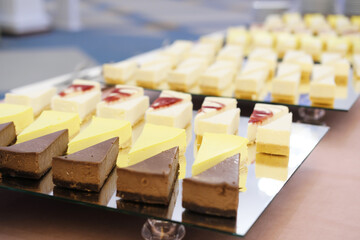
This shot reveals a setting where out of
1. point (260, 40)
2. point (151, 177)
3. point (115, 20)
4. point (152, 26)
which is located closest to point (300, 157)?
point (151, 177)

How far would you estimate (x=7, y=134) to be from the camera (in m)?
1.39

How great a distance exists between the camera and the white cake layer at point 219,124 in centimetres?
150

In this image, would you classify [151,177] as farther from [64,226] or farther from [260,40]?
[260,40]

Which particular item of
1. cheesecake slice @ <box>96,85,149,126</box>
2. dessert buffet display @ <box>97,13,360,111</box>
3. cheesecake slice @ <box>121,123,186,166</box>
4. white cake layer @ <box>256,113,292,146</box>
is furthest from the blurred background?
white cake layer @ <box>256,113,292,146</box>

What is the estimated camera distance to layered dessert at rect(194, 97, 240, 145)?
151cm

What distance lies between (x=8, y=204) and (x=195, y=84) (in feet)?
3.62

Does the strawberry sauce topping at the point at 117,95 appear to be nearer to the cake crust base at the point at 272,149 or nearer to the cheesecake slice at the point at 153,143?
the cheesecake slice at the point at 153,143

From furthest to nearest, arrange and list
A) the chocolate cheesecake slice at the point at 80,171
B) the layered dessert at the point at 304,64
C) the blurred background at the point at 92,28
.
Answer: the blurred background at the point at 92,28 → the layered dessert at the point at 304,64 → the chocolate cheesecake slice at the point at 80,171

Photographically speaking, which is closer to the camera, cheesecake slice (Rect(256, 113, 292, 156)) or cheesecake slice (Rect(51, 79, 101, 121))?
cheesecake slice (Rect(256, 113, 292, 156))

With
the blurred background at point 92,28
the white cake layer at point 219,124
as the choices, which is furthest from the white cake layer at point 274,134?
the blurred background at point 92,28

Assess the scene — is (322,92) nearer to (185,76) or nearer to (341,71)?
(341,71)

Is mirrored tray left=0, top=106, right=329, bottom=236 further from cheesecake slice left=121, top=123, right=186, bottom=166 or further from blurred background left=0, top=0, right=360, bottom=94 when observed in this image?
blurred background left=0, top=0, right=360, bottom=94

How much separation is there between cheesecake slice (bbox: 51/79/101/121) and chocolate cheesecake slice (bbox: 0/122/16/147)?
298 millimetres

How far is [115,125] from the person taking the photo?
144cm
